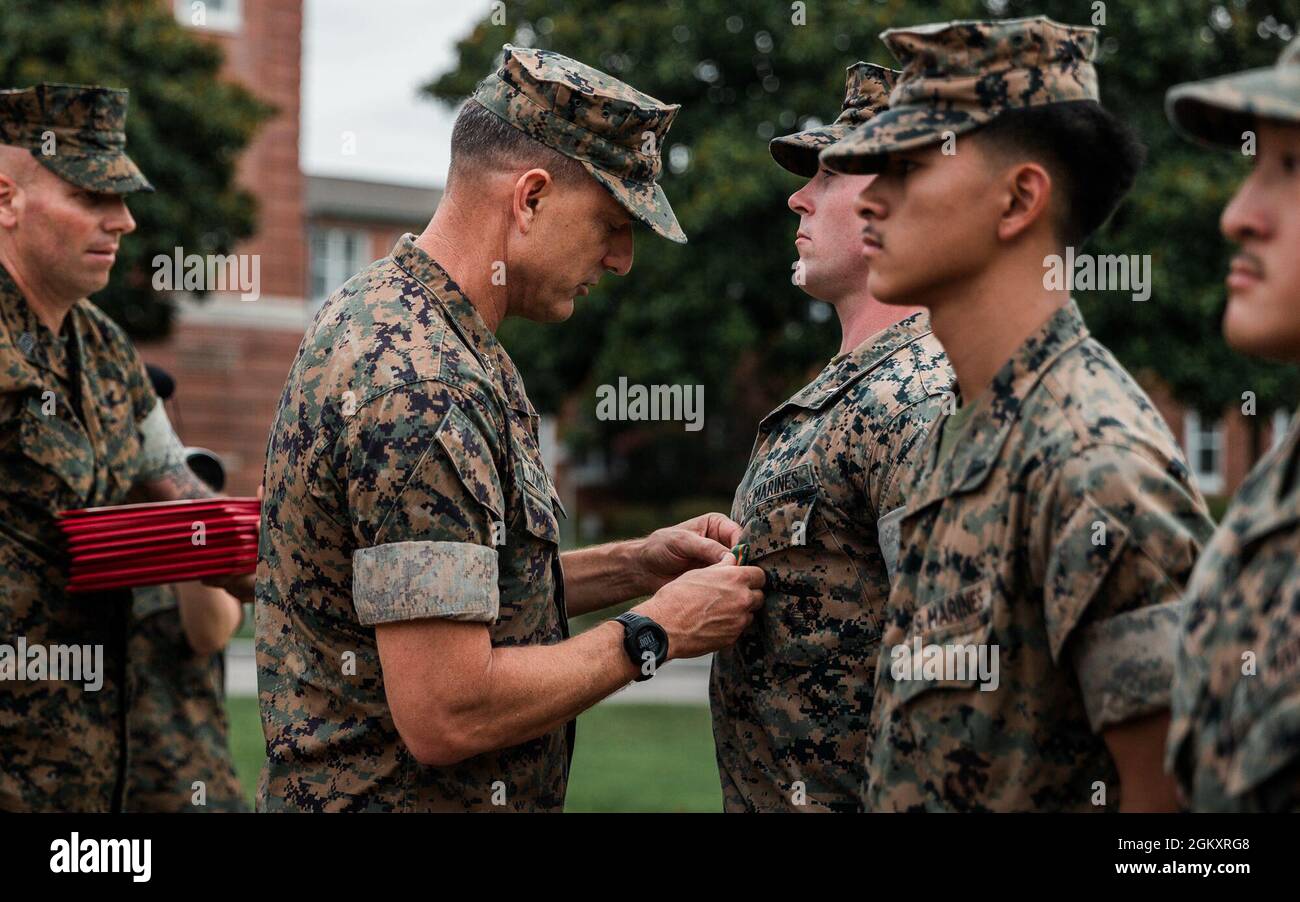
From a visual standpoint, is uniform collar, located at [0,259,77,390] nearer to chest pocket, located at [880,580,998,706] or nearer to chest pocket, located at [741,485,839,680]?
chest pocket, located at [741,485,839,680]

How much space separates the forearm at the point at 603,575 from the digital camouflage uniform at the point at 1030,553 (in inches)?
56.2

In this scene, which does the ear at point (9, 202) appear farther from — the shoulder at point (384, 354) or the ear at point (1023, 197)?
the ear at point (1023, 197)

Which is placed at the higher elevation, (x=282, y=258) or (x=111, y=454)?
(x=282, y=258)

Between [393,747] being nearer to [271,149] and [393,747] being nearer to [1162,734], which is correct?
[1162,734]

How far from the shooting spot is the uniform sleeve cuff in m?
2.35

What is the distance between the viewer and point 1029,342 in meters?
2.66

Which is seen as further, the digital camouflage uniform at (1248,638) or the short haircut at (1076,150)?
the short haircut at (1076,150)

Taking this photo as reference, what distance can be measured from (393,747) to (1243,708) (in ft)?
6.18

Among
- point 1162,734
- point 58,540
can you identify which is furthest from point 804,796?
point 58,540

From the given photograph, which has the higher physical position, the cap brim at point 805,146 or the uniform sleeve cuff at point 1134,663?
the cap brim at point 805,146

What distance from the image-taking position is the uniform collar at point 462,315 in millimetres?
3389

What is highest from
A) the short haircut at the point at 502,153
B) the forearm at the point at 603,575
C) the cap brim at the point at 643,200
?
the short haircut at the point at 502,153
